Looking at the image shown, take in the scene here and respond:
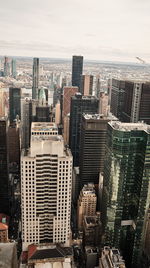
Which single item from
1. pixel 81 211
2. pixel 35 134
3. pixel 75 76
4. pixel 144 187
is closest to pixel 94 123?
pixel 81 211

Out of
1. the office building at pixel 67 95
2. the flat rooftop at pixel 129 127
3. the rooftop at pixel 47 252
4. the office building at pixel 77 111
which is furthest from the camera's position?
the office building at pixel 67 95

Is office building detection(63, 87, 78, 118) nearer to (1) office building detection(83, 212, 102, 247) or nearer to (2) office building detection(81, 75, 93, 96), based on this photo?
(2) office building detection(81, 75, 93, 96)

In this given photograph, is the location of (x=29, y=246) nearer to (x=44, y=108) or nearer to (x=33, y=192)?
(x=33, y=192)

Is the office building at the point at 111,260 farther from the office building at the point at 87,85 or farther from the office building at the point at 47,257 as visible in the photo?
the office building at the point at 87,85

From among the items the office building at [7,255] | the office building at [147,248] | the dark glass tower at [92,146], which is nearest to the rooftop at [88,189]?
the dark glass tower at [92,146]

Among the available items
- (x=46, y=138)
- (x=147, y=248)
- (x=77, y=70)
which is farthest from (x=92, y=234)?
(x=77, y=70)

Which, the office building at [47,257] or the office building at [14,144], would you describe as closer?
the office building at [47,257]

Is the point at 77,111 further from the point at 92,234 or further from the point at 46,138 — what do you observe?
the point at 46,138
